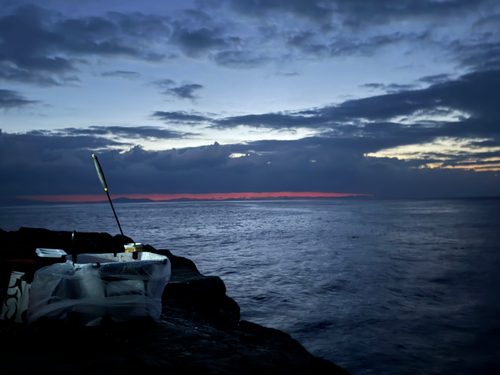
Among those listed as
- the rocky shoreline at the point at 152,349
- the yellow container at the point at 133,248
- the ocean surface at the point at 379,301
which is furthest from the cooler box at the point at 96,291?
the ocean surface at the point at 379,301

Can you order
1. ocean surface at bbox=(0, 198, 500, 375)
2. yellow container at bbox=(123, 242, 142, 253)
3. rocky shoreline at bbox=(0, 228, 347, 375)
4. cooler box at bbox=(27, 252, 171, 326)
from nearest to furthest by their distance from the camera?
rocky shoreline at bbox=(0, 228, 347, 375)
cooler box at bbox=(27, 252, 171, 326)
yellow container at bbox=(123, 242, 142, 253)
ocean surface at bbox=(0, 198, 500, 375)

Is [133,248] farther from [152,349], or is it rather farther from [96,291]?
[152,349]

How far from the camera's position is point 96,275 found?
5.82 metres

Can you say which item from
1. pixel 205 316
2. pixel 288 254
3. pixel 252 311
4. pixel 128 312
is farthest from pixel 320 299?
pixel 288 254

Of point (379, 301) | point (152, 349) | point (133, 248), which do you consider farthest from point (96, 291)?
point (379, 301)

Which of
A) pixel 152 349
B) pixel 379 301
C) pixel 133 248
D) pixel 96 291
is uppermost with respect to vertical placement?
pixel 133 248

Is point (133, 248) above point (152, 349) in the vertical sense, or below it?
above

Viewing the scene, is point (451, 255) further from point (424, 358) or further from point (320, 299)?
point (424, 358)

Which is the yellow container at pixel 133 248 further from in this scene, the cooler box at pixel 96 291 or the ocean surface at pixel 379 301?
the ocean surface at pixel 379 301

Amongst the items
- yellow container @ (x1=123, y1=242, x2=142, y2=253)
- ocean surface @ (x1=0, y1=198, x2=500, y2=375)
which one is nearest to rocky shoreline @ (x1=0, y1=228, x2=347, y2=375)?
yellow container @ (x1=123, y1=242, x2=142, y2=253)

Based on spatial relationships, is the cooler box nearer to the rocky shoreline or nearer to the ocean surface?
the rocky shoreline

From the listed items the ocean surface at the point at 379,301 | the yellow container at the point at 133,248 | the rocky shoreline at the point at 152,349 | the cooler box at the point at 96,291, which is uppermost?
the yellow container at the point at 133,248

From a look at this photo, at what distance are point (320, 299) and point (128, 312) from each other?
10.1m

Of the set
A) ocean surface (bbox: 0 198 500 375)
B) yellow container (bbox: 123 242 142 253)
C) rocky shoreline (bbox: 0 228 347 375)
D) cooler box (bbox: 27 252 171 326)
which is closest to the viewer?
rocky shoreline (bbox: 0 228 347 375)
